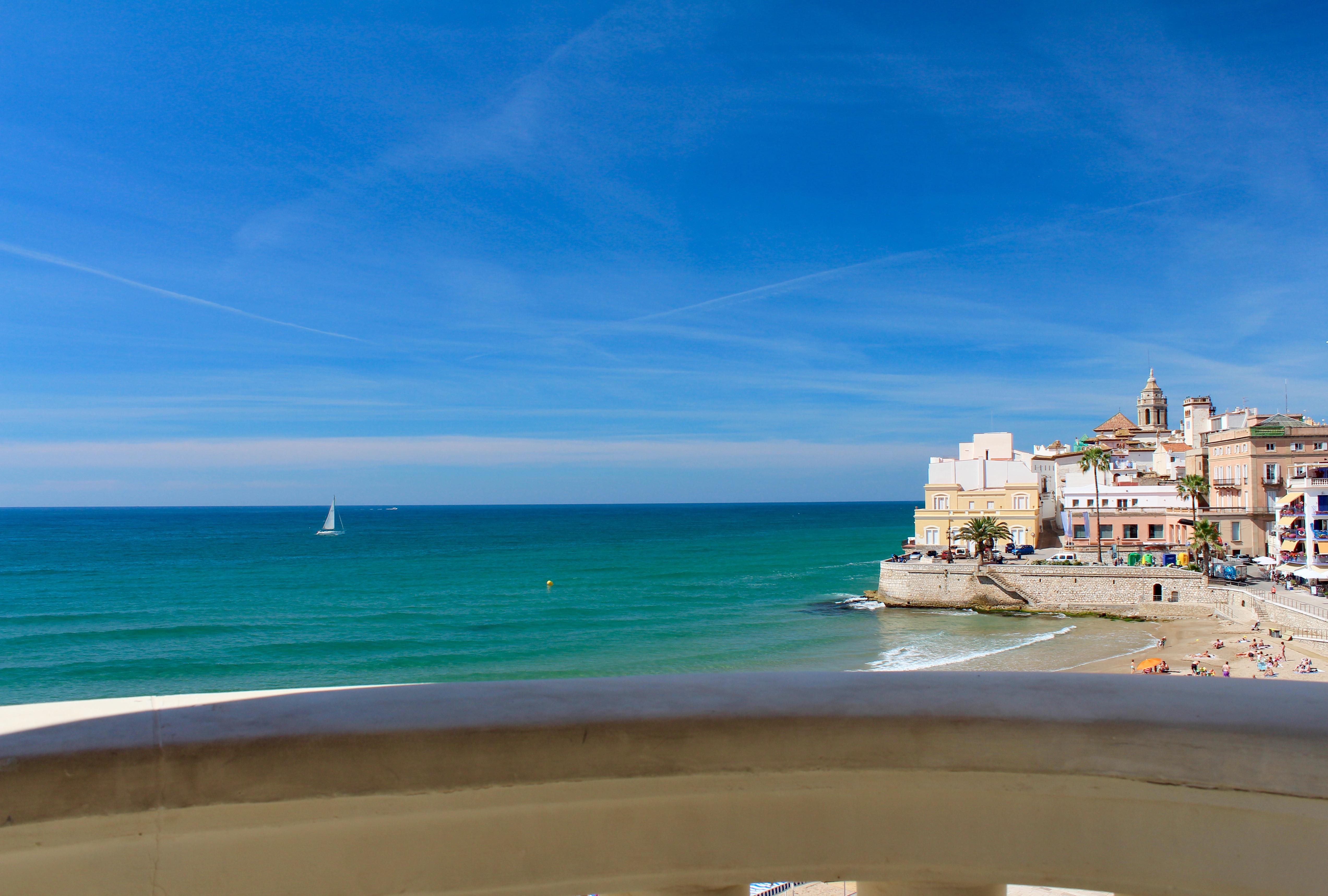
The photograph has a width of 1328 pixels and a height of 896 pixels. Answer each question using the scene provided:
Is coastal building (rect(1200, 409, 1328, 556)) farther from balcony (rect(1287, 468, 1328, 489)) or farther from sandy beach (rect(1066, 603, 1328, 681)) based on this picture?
sandy beach (rect(1066, 603, 1328, 681))

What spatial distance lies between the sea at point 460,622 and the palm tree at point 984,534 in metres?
7.99

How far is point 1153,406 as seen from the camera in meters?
103

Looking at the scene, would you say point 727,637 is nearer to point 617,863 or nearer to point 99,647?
point 99,647

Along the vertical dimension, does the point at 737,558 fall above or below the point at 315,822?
below

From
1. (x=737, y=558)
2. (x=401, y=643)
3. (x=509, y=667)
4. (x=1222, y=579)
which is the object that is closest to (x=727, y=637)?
(x=509, y=667)

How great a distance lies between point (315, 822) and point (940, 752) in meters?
1.06

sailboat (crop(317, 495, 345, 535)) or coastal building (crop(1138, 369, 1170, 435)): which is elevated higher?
coastal building (crop(1138, 369, 1170, 435))

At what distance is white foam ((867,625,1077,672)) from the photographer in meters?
32.0

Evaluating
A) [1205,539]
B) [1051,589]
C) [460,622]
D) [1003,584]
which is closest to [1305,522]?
[1205,539]

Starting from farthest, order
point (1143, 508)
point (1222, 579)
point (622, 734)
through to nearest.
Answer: point (1143, 508) → point (1222, 579) → point (622, 734)

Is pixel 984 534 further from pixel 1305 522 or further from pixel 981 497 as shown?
pixel 1305 522

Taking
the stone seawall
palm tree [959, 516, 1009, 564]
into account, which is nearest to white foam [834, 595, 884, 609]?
the stone seawall

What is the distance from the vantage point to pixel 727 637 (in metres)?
38.9

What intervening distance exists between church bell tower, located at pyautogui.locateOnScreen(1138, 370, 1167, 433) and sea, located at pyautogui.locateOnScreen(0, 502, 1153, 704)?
1723 inches
